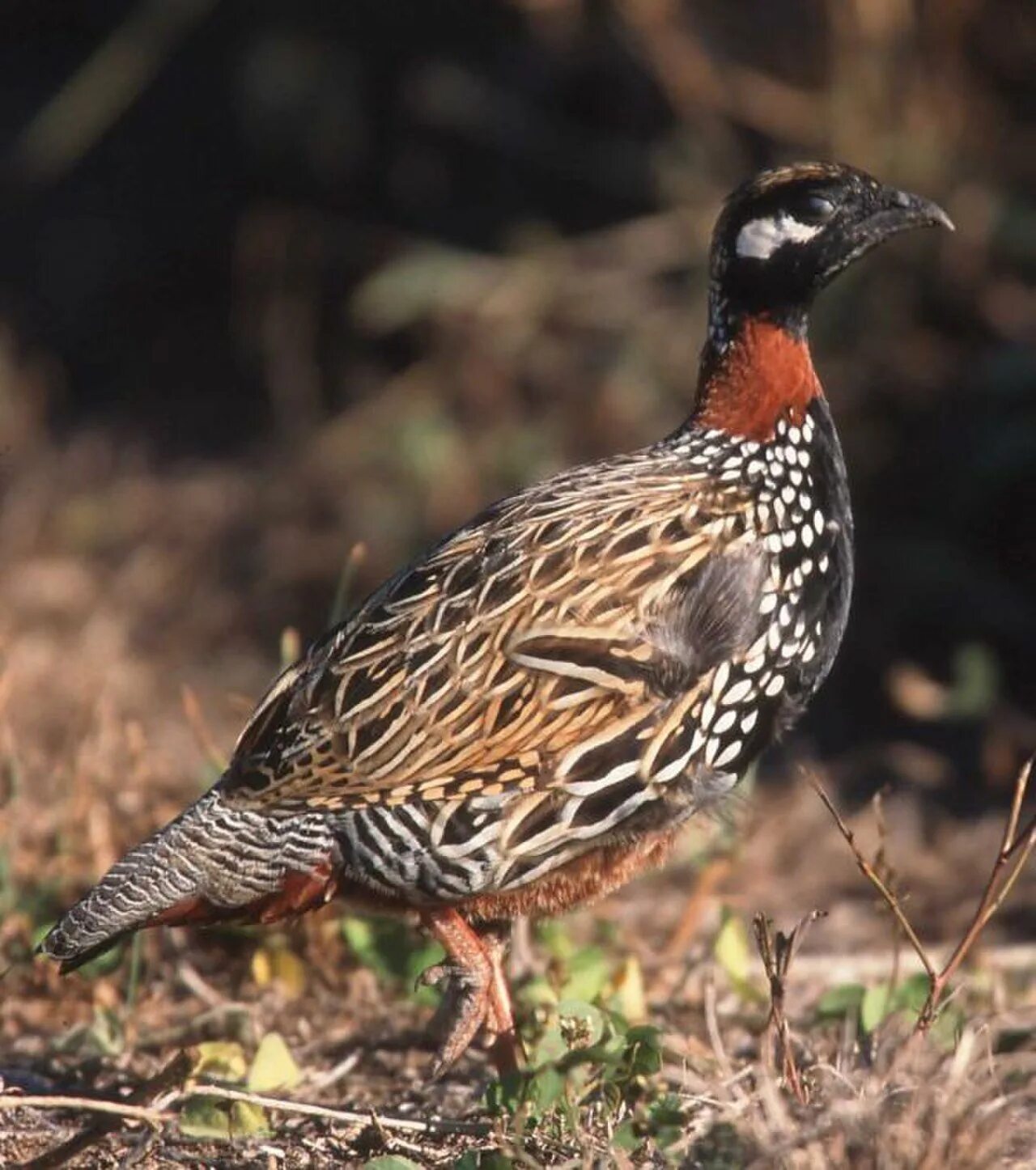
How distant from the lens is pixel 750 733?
4367 millimetres

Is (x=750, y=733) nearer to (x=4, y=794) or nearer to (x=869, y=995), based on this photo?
(x=869, y=995)

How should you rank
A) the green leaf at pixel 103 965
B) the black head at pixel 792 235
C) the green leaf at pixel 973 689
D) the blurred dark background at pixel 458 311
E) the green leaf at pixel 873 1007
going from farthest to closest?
1. the blurred dark background at pixel 458 311
2. the green leaf at pixel 973 689
3. the green leaf at pixel 103 965
4. the black head at pixel 792 235
5. the green leaf at pixel 873 1007

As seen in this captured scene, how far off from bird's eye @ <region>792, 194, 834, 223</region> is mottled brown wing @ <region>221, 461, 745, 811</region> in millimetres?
634

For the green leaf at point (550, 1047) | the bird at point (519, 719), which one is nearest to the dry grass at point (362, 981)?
the green leaf at point (550, 1047)

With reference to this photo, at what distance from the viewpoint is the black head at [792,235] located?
467 cm

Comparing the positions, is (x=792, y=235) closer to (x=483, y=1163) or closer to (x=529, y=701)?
(x=529, y=701)

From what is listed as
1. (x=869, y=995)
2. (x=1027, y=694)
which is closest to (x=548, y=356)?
(x=1027, y=694)

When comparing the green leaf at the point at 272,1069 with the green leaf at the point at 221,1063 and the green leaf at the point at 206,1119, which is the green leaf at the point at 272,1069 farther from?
the green leaf at the point at 206,1119

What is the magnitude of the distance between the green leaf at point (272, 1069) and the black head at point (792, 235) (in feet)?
5.55

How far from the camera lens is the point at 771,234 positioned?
15.3 feet

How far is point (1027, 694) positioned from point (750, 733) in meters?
3.05

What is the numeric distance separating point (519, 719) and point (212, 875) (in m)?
0.66

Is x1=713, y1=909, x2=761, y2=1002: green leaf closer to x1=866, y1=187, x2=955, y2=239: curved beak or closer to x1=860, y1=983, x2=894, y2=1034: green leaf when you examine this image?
x1=860, y1=983, x2=894, y2=1034: green leaf

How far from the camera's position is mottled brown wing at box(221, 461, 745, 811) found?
4227mm
